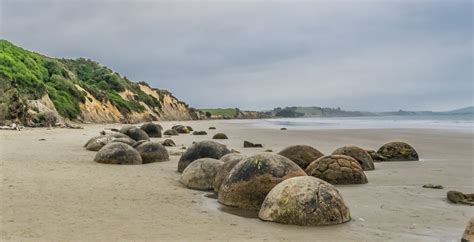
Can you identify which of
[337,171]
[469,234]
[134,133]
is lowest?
[469,234]

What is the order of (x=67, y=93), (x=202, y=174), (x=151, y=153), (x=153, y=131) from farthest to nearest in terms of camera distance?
1. (x=67, y=93)
2. (x=153, y=131)
3. (x=151, y=153)
4. (x=202, y=174)

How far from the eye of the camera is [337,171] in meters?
9.57

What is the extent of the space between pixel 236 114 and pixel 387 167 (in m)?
129

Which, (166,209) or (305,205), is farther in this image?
(166,209)

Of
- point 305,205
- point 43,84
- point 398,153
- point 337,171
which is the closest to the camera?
point 305,205

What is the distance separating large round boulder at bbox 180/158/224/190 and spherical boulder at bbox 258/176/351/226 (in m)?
2.87

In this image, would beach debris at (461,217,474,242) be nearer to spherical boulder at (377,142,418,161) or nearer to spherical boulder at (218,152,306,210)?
spherical boulder at (218,152,306,210)

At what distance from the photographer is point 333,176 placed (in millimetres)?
9516

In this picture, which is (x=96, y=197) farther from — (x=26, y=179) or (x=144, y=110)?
(x=144, y=110)

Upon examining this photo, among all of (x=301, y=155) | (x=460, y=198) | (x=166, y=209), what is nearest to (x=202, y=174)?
(x=166, y=209)

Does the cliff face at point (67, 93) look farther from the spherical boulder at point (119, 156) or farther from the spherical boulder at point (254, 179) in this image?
the spherical boulder at point (254, 179)

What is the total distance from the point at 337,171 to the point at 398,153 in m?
5.95

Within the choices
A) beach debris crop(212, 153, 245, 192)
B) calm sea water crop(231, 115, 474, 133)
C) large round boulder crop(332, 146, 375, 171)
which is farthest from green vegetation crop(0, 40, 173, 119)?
beach debris crop(212, 153, 245, 192)

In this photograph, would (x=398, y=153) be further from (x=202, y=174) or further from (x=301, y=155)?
(x=202, y=174)
